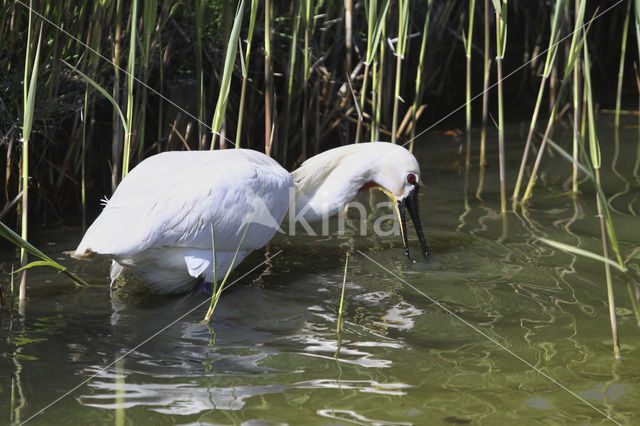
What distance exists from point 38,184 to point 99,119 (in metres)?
0.87

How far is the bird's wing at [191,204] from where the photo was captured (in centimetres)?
386

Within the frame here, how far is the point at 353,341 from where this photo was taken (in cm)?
359

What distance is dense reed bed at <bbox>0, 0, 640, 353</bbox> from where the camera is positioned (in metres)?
4.45

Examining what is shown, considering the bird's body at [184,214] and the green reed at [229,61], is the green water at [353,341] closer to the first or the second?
the bird's body at [184,214]

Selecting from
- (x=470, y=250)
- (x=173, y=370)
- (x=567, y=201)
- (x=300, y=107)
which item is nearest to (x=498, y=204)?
(x=567, y=201)

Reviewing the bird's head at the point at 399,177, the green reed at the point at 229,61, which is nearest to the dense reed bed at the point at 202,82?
the green reed at the point at 229,61

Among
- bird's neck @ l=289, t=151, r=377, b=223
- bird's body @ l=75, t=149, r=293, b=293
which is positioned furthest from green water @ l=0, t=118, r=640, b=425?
bird's neck @ l=289, t=151, r=377, b=223

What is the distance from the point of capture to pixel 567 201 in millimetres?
5828

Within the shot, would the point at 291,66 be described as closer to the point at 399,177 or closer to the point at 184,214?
the point at 399,177

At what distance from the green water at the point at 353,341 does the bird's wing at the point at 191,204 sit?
385 mm

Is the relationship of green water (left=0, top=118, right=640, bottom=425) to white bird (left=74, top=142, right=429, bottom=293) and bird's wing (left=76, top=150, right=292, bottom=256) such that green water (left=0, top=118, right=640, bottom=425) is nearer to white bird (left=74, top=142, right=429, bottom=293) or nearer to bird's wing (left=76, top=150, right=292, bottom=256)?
white bird (left=74, top=142, right=429, bottom=293)

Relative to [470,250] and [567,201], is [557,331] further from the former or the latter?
[567,201]

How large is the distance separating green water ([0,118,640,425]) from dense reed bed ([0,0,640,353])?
44 cm

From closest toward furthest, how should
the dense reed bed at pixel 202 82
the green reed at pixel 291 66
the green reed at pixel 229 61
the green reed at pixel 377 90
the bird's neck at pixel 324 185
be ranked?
the green reed at pixel 229 61 < the dense reed bed at pixel 202 82 < the bird's neck at pixel 324 185 < the green reed at pixel 291 66 < the green reed at pixel 377 90
